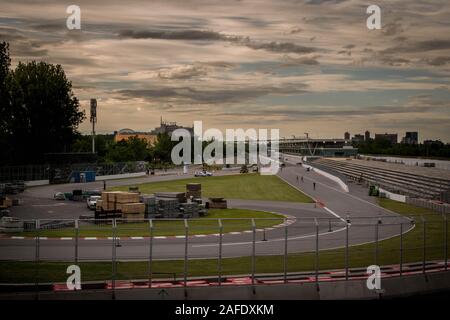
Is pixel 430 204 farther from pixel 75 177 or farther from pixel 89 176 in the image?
pixel 75 177

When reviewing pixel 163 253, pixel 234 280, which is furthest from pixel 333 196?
pixel 234 280

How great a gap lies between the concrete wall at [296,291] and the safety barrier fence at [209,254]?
48 centimetres

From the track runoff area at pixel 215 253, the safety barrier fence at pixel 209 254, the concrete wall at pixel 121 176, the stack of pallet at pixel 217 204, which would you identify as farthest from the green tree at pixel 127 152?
the safety barrier fence at pixel 209 254

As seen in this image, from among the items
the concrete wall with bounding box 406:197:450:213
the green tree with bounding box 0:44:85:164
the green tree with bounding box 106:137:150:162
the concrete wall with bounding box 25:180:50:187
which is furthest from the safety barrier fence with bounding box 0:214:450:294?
the green tree with bounding box 106:137:150:162

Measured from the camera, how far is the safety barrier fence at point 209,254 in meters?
22.8

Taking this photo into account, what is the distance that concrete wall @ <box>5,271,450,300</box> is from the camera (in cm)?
1997

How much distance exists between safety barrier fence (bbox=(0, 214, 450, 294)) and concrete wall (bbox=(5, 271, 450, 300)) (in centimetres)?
48

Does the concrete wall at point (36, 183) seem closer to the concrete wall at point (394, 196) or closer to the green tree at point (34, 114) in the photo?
the green tree at point (34, 114)

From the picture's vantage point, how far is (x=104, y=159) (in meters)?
150

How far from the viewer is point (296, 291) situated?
21516mm

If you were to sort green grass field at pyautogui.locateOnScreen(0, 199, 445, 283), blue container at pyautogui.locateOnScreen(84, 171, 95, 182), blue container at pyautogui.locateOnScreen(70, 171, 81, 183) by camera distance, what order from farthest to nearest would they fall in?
blue container at pyautogui.locateOnScreen(84, 171, 95, 182) < blue container at pyautogui.locateOnScreen(70, 171, 81, 183) < green grass field at pyautogui.locateOnScreen(0, 199, 445, 283)

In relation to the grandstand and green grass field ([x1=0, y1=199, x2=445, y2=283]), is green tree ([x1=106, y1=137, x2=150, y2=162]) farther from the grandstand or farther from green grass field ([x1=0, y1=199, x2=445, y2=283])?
green grass field ([x1=0, y1=199, x2=445, y2=283])

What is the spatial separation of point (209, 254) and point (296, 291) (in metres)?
10.8
